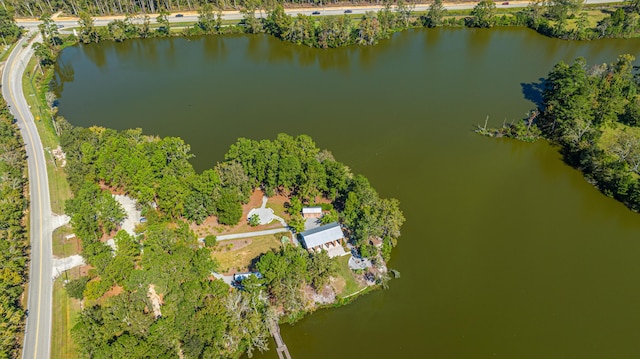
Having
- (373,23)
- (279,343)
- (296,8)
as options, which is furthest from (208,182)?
(296,8)

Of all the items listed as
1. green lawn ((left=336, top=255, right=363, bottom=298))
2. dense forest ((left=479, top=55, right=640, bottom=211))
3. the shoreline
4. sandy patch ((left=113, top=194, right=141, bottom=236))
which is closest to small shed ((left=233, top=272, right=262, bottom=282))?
green lawn ((left=336, top=255, right=363, bottom=298))

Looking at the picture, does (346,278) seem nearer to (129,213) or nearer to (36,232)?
(129,213)

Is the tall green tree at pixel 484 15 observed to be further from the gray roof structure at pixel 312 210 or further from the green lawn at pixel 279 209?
the green lawn at pixel 279 209

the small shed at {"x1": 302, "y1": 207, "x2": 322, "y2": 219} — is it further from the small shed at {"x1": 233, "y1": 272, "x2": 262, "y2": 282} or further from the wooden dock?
the wooden dock

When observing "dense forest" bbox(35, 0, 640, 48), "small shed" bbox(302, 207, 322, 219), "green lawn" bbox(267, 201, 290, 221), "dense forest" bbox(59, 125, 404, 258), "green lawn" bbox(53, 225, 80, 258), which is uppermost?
"dense forest" bbox(35, 0, 640, 48)

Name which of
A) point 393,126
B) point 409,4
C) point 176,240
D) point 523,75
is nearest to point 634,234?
point 393,126

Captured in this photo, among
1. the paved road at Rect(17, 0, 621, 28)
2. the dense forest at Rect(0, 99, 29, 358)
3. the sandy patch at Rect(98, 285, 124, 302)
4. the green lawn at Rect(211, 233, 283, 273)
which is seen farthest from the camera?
the paved road at Rect(17, 0, 621, 28)
